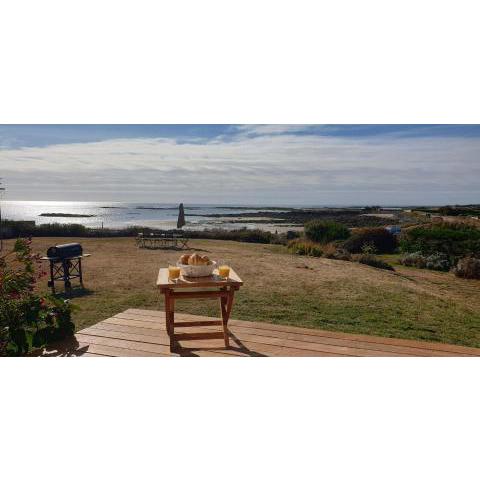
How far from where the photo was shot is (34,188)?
4.74m

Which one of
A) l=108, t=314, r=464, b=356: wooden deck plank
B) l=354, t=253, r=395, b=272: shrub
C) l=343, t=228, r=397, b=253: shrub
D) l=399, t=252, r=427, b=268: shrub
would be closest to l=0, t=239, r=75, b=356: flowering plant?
l=108, t=314, r=464, b=356: wooden deck plank

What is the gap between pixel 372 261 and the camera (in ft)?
22.1

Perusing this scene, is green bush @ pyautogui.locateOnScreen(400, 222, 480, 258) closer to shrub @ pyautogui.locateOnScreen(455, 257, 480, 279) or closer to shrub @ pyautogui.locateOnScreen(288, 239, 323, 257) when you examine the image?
shrub @ pyautogui.locateOnScreen(455, 257, 480, 279)

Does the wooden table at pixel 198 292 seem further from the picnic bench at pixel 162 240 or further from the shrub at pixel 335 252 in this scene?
the shrub at pixel 335 252

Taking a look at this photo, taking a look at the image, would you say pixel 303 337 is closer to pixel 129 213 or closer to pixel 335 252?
pixel 129 213

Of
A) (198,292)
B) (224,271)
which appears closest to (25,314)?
(198,292)

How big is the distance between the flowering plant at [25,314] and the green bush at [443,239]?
4.72 m

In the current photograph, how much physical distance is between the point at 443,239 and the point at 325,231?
65.0 inches

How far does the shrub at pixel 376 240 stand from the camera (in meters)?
6.25

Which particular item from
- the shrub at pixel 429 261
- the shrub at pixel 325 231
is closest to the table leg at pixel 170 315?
the shrub at pixel 325 231
